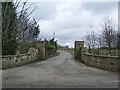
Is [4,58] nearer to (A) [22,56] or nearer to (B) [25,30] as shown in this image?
(A) [22,56]

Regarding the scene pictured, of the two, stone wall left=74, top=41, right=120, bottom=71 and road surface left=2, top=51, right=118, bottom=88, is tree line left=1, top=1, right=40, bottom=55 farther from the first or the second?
stone wall left=74, top=41, right=120, bottom=71

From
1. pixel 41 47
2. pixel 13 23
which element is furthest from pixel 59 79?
pixel 41 47

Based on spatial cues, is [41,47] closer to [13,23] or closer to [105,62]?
[105,62]

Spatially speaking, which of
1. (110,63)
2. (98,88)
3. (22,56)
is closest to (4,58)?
(22,56)

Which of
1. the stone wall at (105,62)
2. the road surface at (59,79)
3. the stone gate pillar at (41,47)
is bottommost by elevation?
the road surface at (59,79)

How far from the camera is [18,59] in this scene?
14.8 m

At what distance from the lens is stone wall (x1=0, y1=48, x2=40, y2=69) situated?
12646 millimetres

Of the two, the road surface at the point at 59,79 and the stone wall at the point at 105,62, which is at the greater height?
the stone wall at the point at 105,62

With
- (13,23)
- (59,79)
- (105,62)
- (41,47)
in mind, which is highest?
(13,23)

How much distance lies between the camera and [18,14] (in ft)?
16.1

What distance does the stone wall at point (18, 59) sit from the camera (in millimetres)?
12646

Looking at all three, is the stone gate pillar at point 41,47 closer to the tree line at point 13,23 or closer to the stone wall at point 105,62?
the stone wall at point 105,62

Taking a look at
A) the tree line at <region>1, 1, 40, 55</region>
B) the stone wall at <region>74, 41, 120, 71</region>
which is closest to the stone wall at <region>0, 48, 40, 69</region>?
the stone wall at <region>74, 41, 120, 71</region>

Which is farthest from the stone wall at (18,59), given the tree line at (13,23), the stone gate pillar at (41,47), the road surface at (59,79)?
the tree line at (13,23)
